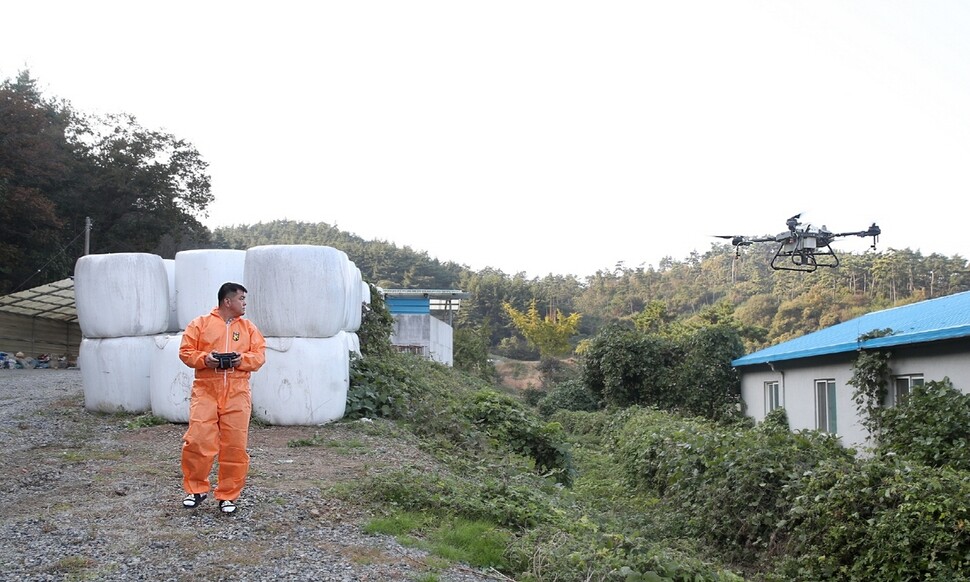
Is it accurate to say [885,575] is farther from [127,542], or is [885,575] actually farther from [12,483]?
[12,483]

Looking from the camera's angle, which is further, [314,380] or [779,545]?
[314,380]

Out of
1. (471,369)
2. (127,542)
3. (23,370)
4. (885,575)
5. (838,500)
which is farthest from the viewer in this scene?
(471,369)

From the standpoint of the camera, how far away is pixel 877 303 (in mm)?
38531

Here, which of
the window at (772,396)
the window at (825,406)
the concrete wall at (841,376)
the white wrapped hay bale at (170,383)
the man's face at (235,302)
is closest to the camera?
the man's face at (235,302)

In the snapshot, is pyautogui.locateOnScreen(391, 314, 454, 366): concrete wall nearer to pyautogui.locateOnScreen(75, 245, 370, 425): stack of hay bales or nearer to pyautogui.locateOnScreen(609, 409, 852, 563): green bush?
pyautogui.locateOnScreen(75, 245, 370, 425): stack of hay bales

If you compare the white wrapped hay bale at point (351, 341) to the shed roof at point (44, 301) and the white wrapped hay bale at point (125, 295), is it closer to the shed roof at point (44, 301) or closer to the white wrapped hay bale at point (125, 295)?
the white wrapped hay bale at point (125, 295)

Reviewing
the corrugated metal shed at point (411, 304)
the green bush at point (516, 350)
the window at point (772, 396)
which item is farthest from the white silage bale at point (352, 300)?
the green bush at point (516, 350)

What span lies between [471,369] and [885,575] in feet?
101

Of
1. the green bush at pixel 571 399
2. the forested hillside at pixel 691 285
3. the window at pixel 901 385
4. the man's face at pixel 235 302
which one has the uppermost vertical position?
the forested hillside at pixel 691 285

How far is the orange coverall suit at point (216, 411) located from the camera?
5.70 metres

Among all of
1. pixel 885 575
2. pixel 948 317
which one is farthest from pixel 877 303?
pixel 885 575

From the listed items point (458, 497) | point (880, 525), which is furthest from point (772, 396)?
point (458, 497)

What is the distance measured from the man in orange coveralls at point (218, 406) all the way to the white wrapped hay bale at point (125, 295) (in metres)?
5.45

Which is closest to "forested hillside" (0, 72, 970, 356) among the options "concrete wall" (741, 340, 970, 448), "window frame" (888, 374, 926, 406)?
"concrete wall" (741, 340, 970, 448)
